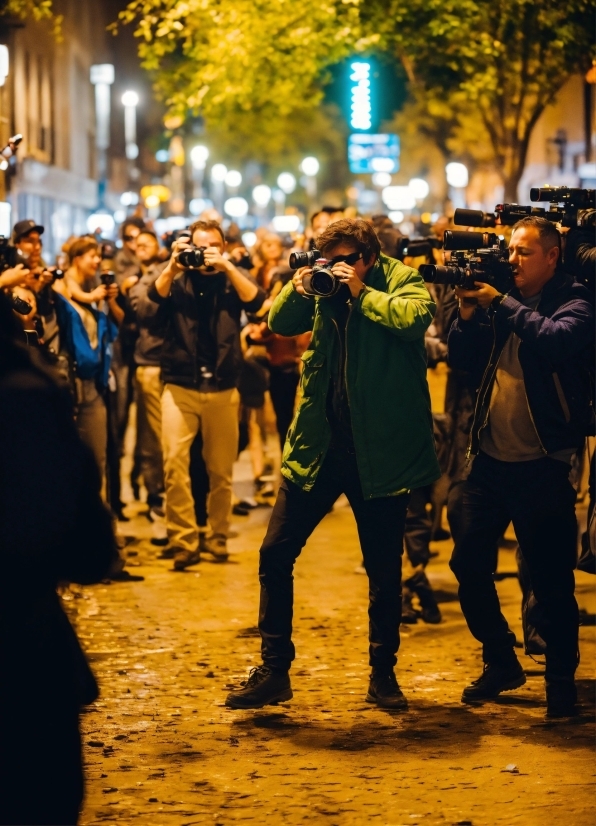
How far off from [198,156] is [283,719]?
2139 inches

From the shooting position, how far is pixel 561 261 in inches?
285

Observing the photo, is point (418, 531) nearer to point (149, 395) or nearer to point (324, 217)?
point (149, 395)

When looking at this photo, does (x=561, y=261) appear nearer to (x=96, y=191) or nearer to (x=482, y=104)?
(x=482, y=104)

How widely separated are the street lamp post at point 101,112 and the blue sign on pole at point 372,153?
46.7ft

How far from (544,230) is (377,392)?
1006 millimetres

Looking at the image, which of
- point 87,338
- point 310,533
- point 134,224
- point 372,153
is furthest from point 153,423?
point 372,153

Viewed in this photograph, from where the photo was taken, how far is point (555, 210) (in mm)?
7305

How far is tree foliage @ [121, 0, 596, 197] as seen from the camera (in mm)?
19719

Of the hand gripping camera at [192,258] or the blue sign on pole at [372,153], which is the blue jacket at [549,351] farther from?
the blue sign on pole at [372,153]

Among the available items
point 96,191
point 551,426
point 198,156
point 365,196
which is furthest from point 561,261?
point 365,196

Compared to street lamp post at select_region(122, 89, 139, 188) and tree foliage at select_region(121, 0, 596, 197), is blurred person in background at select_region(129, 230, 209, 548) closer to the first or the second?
tree foliage at select_region(121, 0, 596, 197)

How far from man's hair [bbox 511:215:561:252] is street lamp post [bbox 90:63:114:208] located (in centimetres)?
4348

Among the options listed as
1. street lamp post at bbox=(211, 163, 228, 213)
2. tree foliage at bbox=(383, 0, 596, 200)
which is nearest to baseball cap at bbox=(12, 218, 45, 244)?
tree foliage at bbox=(383, 0, 596, 200)

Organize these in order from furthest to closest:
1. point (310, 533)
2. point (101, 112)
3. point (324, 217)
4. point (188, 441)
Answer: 1. point (101, 112)
2. point (324, 217)
3. point (188, 441)
4. point (310, 533)
